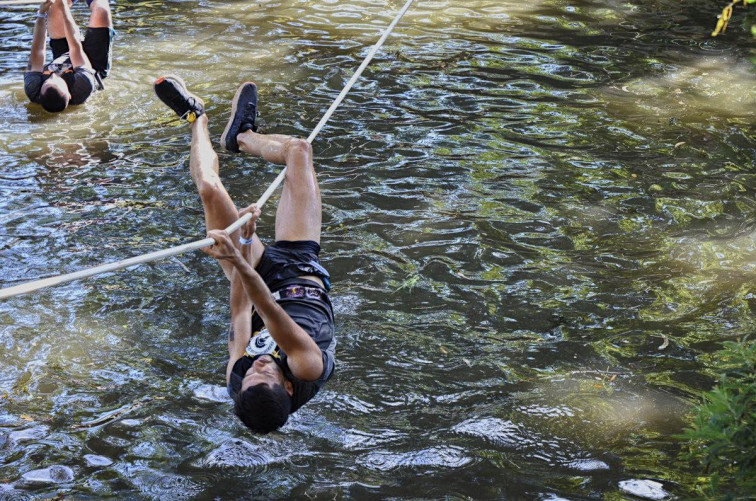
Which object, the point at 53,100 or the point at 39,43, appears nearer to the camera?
the point at 53,100

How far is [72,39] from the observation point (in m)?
7.75

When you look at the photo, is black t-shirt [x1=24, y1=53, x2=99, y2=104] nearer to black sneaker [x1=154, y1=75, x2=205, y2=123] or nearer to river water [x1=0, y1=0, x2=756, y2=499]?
river water [x1=0, y1=0, x2=756, y2=499]

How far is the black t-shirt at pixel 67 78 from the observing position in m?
7.66

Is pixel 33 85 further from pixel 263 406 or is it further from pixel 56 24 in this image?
pixel 263 406

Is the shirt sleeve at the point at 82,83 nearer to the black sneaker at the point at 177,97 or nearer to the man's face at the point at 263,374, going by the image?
the black sneaker at the point at 177,97

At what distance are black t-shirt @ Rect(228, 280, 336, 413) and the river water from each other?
290mm

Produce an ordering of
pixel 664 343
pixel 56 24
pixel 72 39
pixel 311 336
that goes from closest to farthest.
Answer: pixel 311 336 < pixel 664 343 < pixel 72 39 < pixel 56 24

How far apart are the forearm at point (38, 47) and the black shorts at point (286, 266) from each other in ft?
14.0

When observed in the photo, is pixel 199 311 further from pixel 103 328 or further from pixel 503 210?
pixel 503 210

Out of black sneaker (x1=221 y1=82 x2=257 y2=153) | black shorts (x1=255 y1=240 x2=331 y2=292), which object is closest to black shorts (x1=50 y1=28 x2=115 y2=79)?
→ black sneaker (x1=221 y1=82 x2=257 y2=153)

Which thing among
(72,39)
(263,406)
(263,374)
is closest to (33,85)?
(72,39)

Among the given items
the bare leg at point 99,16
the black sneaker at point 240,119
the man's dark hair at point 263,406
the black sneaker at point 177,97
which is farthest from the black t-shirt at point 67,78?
the man's dark hair at point 263,406

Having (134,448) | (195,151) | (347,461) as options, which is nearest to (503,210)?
(195,151)

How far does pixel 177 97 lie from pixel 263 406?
227 cm
